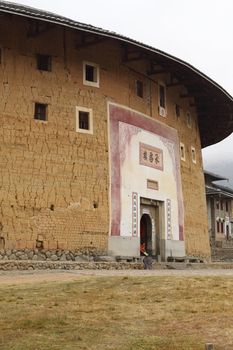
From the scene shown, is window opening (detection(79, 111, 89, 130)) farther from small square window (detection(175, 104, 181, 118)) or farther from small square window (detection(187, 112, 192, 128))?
small square window (detection(187, 112, 192, 128))

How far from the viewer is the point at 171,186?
24.5 metres

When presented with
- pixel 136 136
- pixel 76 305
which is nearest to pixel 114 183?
pixel 136 136

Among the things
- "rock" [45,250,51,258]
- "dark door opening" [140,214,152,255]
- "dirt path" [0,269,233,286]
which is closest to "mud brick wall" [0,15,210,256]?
"rock" [45,250,51,258]

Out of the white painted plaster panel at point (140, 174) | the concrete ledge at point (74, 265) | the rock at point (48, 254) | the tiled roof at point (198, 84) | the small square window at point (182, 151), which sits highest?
the tiled roof at point (198, 84)

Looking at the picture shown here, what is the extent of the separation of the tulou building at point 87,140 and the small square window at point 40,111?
0.05 m

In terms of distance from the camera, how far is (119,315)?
26.0ft

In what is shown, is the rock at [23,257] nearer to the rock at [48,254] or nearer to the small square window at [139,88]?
the rock at [48,254]

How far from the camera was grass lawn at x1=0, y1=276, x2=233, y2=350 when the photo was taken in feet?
21.3

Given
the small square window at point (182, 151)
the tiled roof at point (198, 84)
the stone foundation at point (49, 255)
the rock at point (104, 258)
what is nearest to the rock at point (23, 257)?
the stone foundation at point (49, 255)

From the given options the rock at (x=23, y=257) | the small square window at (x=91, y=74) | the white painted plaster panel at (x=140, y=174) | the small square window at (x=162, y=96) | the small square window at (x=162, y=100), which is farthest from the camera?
the small square window at (x=162, y=96)

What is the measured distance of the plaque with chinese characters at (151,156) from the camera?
74.5 feet

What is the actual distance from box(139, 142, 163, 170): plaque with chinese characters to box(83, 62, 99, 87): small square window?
3.14 metres

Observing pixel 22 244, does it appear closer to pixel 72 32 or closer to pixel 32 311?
pixel 72 32

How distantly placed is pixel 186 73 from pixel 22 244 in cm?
1046
